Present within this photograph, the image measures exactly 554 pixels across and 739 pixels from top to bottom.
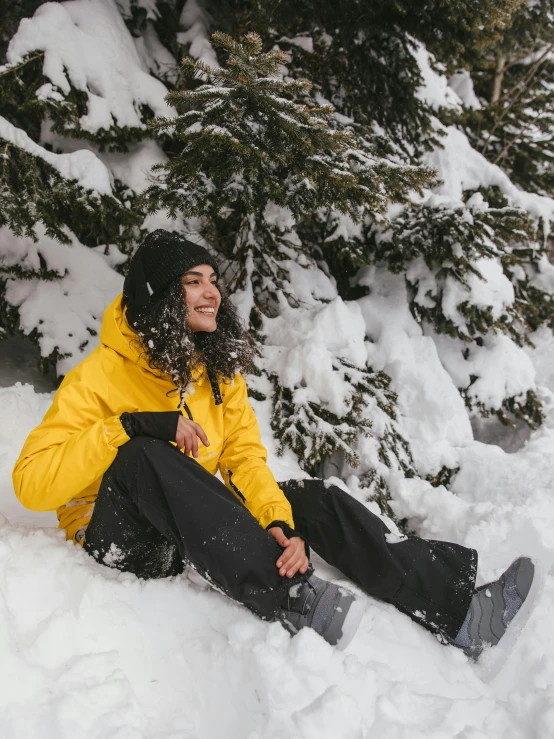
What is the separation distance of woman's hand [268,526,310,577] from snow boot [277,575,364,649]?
6 cm

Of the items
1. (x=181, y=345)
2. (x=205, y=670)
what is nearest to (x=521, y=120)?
(x=181, y=345)

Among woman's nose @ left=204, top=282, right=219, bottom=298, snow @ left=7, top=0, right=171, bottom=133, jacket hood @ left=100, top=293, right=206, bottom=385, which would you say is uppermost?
snow @ left=7, top=0, right=171, bottom=133

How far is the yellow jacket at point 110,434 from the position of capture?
176 cm

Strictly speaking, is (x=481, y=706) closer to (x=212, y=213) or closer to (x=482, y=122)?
(x=212, y=213)

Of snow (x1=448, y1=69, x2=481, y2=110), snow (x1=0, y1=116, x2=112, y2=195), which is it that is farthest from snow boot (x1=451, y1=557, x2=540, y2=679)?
snow (x1=448, y1=69, x2=481, y2=110)

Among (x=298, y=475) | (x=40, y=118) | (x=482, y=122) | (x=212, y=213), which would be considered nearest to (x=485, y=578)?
(x=298, y=475)

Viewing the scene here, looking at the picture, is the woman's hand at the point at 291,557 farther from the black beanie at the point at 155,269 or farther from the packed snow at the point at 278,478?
the black beanie at the point at 155,269

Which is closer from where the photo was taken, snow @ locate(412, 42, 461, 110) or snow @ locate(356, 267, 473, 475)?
snow @ locate(356, 267, 473, 475)

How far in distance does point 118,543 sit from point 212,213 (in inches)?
86.2

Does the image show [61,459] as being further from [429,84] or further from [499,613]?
[429,84]

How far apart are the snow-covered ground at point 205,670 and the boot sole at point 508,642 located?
0.05 metres

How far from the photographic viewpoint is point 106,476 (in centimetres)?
187

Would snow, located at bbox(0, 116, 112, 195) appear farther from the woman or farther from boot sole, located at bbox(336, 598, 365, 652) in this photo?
boot sole, located at bbox(336, 598, 365, 652)

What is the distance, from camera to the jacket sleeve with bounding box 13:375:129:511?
175 cm
